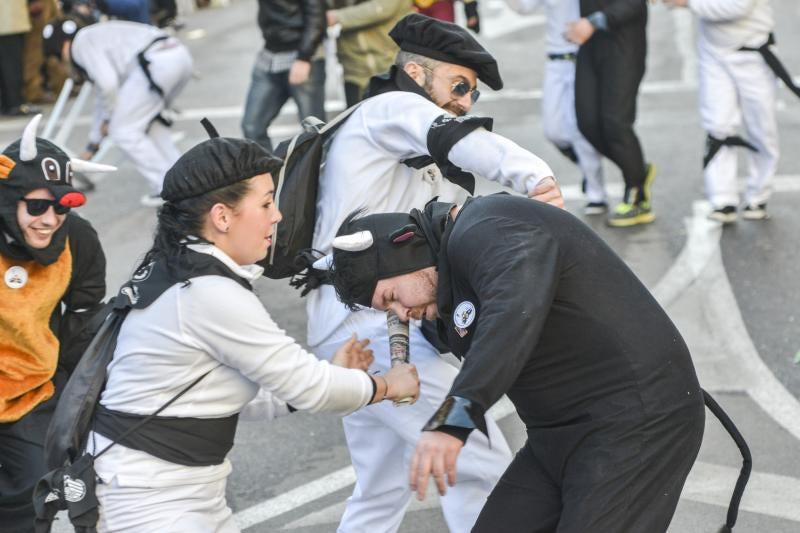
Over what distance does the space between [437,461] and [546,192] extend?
122 centimetres

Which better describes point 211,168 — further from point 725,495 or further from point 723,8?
point 723,8

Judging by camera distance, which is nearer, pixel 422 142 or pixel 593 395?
pixel 593 395

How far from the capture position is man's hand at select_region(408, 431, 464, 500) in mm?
2979

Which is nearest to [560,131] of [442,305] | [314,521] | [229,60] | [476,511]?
[314,521]

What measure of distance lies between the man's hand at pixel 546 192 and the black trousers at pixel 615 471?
2.51 ft

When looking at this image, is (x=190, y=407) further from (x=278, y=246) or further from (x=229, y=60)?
(x=229, y=60)

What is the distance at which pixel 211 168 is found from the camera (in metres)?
3.40

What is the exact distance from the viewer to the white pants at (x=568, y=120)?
337 inches

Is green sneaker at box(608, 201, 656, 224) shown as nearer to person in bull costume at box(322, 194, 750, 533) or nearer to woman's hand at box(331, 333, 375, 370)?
woman's hand at box(331, 333, 375, 370)

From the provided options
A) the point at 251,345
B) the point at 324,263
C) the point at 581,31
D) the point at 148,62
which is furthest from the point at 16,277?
the point at 148,62

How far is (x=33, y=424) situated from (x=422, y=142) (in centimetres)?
182

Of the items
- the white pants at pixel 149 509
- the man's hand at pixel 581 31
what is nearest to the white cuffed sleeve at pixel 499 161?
the white pants at pixel 149 509

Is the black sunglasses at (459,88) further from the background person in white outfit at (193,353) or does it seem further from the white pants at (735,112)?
the white pants at (735,112)

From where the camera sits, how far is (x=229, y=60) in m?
15.3
